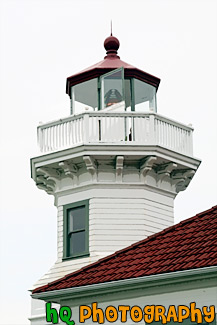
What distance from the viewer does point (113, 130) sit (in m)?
26.3

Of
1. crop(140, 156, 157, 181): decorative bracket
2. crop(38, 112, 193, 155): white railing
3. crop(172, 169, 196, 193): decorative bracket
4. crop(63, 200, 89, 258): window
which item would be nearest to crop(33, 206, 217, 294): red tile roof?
crop(140, 156, 157, 181): decorative bracket

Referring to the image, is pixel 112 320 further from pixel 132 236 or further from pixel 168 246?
pixel 132 236

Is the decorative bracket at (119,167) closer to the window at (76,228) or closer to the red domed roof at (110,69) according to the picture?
the window at (76,228)

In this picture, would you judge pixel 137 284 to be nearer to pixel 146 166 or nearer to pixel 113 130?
pixel 146 166

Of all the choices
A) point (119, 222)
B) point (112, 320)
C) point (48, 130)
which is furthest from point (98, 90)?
point (112, 320)

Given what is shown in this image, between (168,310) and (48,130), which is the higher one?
(48,130)

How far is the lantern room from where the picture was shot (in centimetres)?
2739

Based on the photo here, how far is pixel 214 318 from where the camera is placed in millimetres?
17828

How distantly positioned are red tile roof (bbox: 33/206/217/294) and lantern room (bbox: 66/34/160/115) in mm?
7272

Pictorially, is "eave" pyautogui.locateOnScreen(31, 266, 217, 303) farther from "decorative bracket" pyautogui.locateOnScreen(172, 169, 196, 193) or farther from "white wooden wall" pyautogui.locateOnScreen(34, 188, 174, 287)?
"decorative bracket" pyautogui.locateOnScreen(172, 169, 196, 193)

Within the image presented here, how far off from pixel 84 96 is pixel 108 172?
2713 millimetres

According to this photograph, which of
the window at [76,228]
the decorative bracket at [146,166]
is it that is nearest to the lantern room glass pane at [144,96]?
the decorative bracket at [146,166]

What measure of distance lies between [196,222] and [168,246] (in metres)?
0.94

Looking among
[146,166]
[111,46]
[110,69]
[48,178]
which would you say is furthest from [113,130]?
[111,46]
